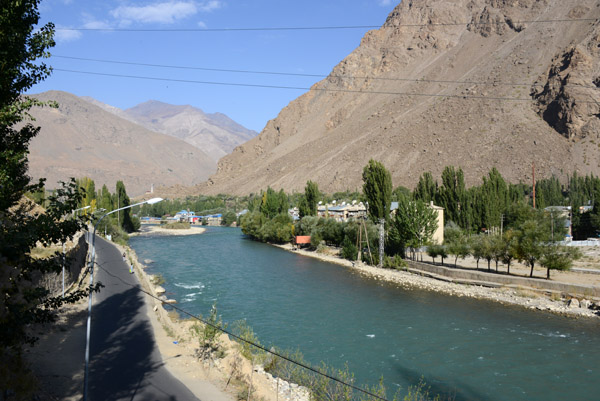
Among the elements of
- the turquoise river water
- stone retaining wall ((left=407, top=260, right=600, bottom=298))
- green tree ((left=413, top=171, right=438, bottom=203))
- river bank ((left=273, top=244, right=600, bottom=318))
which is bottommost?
the turquoise river water

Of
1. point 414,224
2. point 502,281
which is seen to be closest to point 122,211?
point 414,224

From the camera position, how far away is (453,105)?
115812 millimetres

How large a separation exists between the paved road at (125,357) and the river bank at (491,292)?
19223 millimetres

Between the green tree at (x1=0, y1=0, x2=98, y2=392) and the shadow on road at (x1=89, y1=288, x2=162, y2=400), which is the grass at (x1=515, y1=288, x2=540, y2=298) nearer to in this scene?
the shadow on road at (x1=89, y1=288, x2=162, y2=400)

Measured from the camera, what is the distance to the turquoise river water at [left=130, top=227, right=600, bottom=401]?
1522 centimetres

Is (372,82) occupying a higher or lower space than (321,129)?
higher

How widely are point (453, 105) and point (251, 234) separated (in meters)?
75.7

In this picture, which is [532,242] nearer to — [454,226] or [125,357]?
[454,226]

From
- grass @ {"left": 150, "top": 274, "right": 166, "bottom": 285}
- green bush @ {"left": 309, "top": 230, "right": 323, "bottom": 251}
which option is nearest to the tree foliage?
green bush @ {"left": 309, "top": 230, "right": 323, "bottom": 251}

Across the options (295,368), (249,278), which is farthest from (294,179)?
(295,368)

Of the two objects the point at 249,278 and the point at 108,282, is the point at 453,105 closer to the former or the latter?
the point at 249,278

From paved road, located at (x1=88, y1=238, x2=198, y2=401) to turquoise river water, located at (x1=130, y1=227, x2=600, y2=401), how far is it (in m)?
4.95

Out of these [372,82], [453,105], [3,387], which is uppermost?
[372,82]

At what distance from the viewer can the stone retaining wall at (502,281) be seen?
24.4 meters
